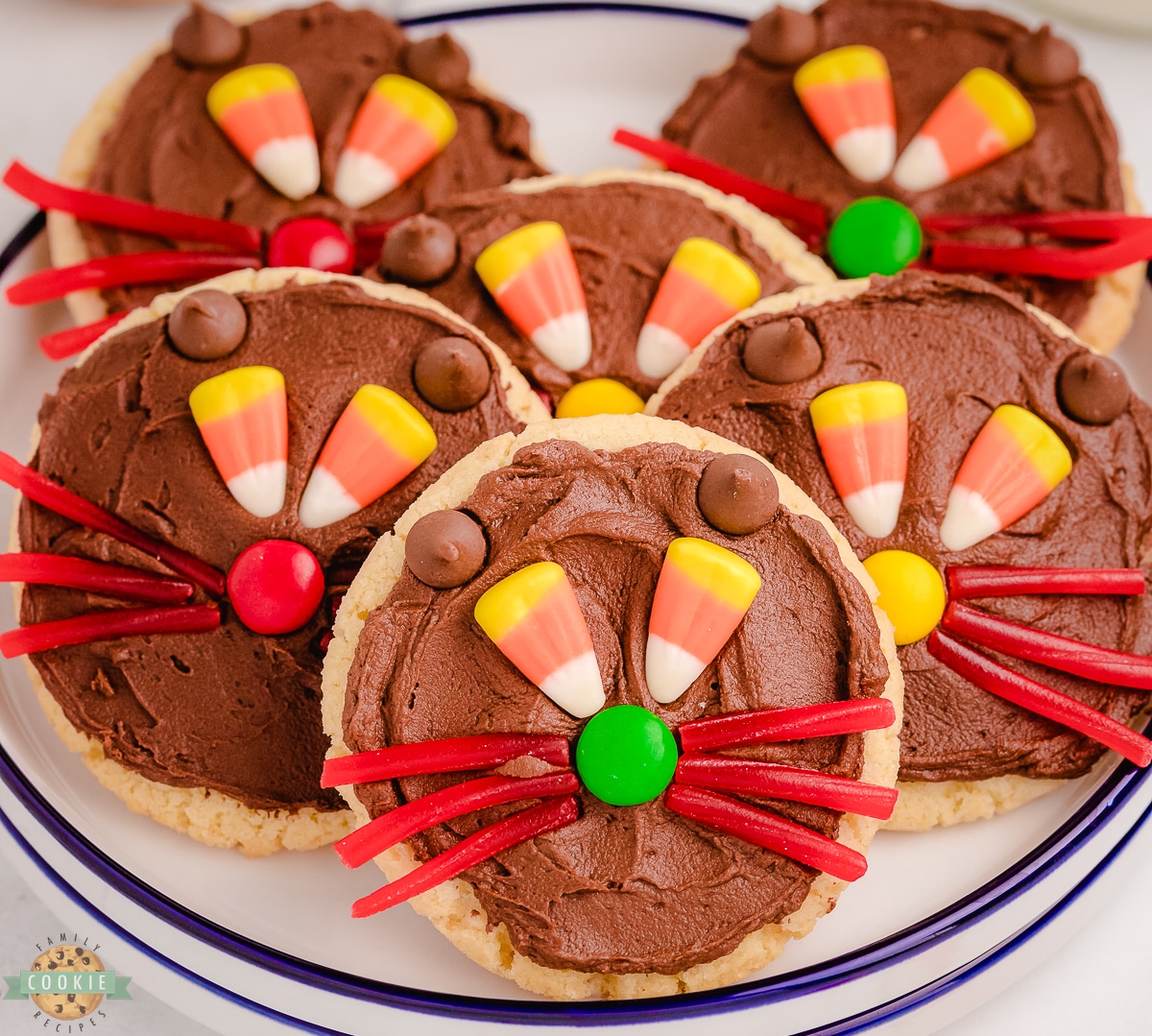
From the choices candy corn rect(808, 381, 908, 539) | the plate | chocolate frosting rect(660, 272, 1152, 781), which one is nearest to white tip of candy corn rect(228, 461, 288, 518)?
the plate

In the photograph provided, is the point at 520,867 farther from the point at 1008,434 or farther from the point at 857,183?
the point at 857,183

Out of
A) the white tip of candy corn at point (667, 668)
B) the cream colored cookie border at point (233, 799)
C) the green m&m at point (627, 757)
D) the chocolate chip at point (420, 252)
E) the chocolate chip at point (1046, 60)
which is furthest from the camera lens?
the chocolate chip at point (1046, 60)

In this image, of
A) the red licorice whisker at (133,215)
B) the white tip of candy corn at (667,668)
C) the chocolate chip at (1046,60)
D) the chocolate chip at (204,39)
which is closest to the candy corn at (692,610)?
the white tip of candy corn at (667,668)

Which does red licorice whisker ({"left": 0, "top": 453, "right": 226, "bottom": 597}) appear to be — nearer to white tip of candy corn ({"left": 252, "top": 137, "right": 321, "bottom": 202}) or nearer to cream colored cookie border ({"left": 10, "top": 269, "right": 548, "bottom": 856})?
cream colored cookie border ({"left": 10, "top": 269, "right": 548, "bottom": 856})

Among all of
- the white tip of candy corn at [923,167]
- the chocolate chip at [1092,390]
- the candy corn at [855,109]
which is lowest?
the chocolate chip at [1092,390]

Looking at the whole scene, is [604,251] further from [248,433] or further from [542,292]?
[248,433]

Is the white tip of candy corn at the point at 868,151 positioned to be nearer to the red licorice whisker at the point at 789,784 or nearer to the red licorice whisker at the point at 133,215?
the red licorice whisker at the point at 133,215
